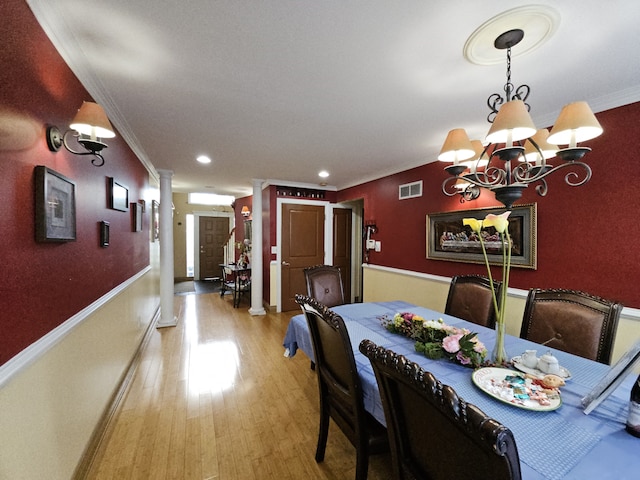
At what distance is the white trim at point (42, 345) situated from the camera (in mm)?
949

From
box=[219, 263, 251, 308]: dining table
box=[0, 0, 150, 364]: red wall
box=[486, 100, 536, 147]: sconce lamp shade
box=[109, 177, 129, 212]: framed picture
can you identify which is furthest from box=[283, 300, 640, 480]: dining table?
box=[219, 263, 251, 308]: dining table

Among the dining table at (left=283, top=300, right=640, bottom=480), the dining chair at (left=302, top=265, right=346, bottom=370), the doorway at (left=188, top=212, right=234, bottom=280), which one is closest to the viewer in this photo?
the dining table at (left=283, top=300, right=640, bottom=480)

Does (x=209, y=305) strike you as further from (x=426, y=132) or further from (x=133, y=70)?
(x=426, y=132)

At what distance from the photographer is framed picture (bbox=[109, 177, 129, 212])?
2.11m

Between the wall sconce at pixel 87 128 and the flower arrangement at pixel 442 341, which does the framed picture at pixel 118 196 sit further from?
the flower arrangement at pixel 442 341

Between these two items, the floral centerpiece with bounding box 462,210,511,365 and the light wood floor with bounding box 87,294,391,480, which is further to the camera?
the light wood floor with bounding box 87,294,391,480

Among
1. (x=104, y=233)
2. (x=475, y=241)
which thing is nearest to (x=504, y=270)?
(x=475, y=241)

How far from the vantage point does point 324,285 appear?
2.74 meters

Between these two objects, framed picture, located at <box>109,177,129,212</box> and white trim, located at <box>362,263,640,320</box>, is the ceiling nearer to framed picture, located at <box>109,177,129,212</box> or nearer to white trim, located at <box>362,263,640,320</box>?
framed picture, located at <box>109,177,129,212</box>

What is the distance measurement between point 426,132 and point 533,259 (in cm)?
150

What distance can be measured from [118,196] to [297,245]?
3.07m

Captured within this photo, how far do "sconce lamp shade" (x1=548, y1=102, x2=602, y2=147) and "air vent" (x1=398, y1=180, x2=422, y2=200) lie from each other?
235 centimetres

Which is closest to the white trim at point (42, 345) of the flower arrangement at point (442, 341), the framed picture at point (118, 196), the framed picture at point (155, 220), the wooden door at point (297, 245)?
the framed picture at point (118, 196)

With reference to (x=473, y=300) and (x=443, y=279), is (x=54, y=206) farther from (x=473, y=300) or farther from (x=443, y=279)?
(x=443, y=279)
